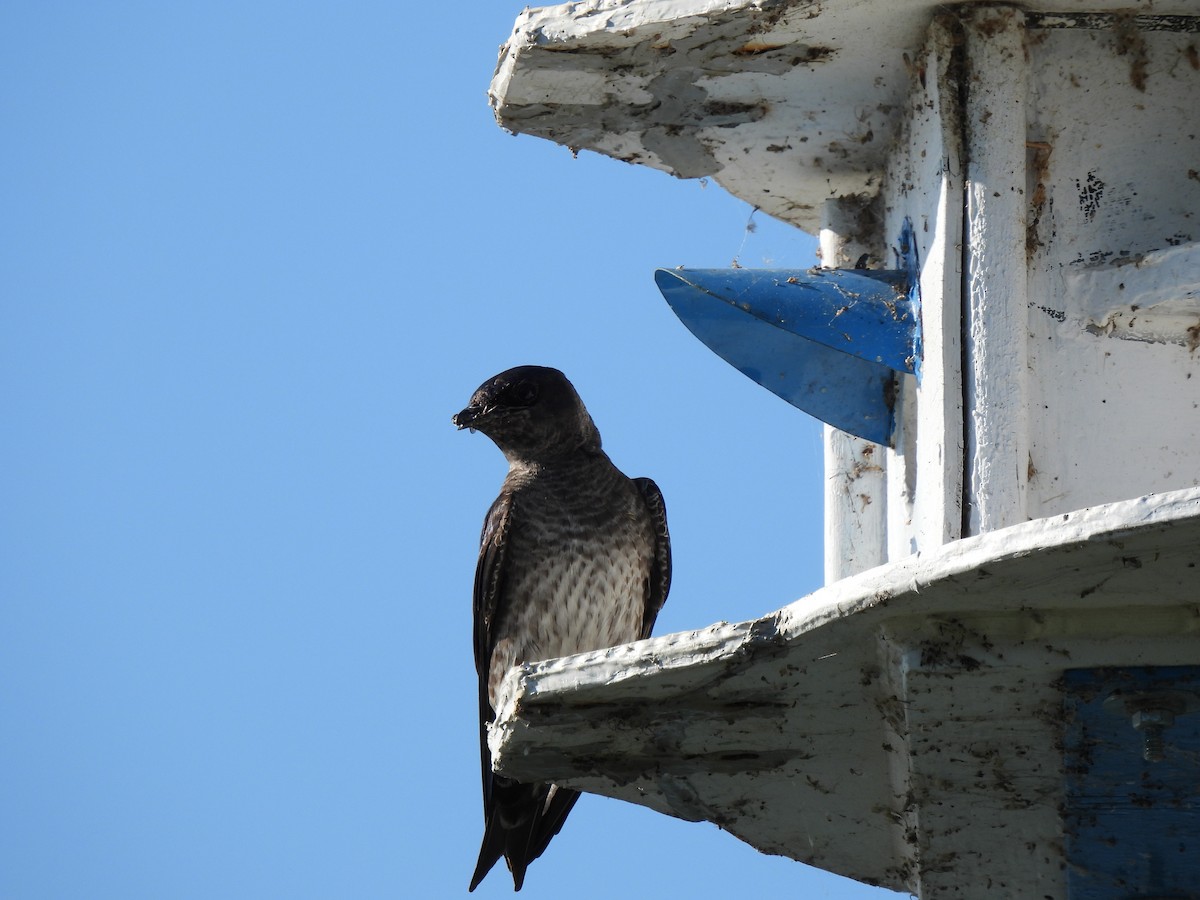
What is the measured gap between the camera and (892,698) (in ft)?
10.8

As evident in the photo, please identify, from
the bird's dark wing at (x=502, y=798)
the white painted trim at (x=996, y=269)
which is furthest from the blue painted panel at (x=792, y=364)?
the bird's dark wing at (x=502, y=798)

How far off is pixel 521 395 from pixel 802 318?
1.99 m

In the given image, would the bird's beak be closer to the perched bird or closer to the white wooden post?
the perched bird

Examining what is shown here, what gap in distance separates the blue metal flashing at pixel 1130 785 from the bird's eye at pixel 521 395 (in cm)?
268

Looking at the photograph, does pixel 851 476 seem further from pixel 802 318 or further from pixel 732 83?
pixel 732 83

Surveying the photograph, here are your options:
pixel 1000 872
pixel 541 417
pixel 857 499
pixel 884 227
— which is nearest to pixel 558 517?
pixel 541 417

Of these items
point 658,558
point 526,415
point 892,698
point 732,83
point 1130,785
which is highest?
point 732,83

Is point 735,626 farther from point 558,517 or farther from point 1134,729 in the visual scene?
point 558,517

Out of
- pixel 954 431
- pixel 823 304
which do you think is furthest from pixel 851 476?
pixel 954 431

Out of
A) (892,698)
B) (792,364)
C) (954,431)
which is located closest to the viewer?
(892,698)

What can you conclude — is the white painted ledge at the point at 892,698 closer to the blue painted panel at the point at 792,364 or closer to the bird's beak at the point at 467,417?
the blue painted panel at the point at 792,364

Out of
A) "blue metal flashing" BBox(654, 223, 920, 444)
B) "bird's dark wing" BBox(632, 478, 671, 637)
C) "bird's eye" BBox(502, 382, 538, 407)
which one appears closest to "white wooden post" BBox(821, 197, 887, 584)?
"blue metal flashing" BBox(654, 223, 920, 444)

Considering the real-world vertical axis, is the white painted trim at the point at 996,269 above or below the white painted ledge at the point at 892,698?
above

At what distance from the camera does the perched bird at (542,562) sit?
5.36 m
